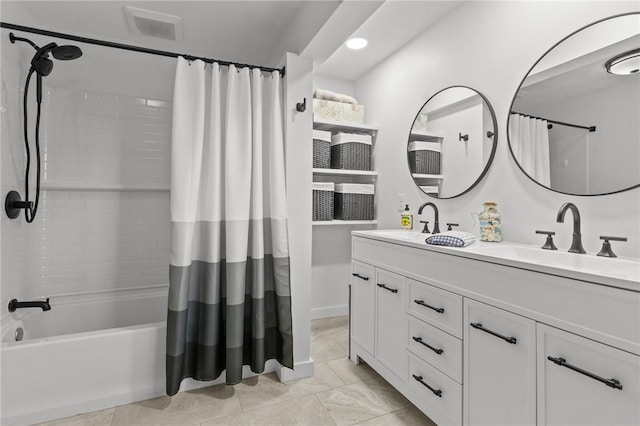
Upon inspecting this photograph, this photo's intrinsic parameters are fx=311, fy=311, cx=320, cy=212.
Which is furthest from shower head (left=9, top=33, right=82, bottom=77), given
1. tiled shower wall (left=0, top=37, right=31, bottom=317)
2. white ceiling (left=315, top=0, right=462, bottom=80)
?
white ceiling (left=315, top=0, right=462, bottom=80)

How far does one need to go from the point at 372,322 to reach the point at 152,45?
2.74 metres

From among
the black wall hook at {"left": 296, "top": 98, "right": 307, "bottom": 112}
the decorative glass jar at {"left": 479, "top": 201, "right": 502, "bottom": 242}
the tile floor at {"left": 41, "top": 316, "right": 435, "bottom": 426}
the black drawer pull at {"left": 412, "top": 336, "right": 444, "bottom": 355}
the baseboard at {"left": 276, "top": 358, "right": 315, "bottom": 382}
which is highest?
the black wall hook at {"left": 296, "top": 98, "right": 307, "bottom": 112}

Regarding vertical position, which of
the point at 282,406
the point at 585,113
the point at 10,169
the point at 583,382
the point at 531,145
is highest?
the point at 585,113

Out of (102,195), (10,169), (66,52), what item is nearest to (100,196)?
(102,195)

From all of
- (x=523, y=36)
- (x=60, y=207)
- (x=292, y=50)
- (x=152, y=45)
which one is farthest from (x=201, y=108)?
Answer: (x=523, y=36)

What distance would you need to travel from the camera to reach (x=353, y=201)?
2.83 m

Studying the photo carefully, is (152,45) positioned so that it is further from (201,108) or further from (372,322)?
(372,322)

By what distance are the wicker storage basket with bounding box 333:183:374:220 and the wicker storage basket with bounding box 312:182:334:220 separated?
0.10 m

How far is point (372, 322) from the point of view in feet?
6.42

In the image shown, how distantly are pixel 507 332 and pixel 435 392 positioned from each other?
0.52 metres

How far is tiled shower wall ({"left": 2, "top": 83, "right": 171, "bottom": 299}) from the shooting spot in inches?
91.8

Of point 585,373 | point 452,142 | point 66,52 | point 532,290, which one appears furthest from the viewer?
point 452,142

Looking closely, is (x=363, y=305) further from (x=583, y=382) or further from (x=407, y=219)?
(x=583, y=382)

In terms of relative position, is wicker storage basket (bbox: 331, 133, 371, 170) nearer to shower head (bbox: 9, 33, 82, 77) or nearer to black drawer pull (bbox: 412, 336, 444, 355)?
black drawer pull (bbox: 412, 336, 444, 355)
